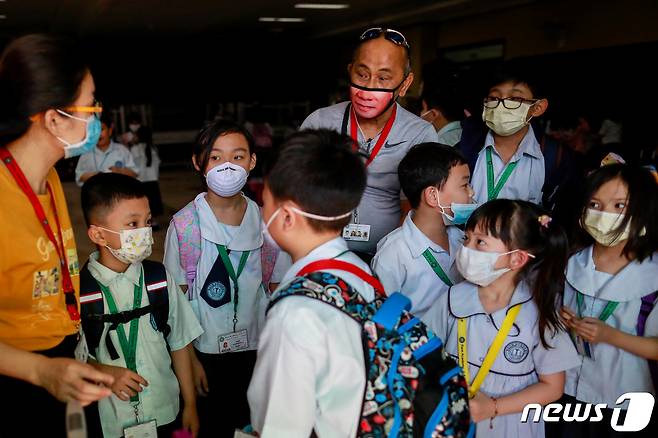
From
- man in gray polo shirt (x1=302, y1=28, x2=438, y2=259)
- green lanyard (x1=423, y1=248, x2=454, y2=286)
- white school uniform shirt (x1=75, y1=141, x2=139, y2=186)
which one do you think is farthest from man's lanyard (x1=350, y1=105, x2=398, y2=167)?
white school uniform shirt (x1=75, y1=141, x2=139, y2=186)

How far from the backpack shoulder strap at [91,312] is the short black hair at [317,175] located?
879 millimetres

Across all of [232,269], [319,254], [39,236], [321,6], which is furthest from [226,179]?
[321,6]

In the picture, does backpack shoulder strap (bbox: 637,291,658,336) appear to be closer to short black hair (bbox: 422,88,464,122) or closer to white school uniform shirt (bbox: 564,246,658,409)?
white school uniform shirt (bbox: 564,246,658,409)

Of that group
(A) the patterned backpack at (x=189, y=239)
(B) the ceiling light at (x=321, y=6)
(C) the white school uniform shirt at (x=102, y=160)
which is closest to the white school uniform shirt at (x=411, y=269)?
(A) the patterned backpack at (x=189, y=239)

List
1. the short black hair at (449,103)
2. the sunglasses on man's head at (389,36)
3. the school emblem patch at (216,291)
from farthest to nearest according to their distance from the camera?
1. the short black hair at (449,103)
2. the sunglasses on man's head at (389,36)
3. the school emblem patch at (216,291)

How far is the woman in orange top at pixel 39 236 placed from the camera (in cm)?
133

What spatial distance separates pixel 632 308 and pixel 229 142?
1.67 m

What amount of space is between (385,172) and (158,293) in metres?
1.05

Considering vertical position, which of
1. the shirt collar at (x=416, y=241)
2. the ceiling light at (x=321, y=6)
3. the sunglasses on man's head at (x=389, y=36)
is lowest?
the shirt collar at (x=416, y=241)

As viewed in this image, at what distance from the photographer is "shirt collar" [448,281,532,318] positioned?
186cm

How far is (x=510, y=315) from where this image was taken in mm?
1841

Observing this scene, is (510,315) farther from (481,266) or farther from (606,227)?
(606,227)

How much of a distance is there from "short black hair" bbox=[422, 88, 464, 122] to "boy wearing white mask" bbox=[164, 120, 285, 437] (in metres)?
1.91

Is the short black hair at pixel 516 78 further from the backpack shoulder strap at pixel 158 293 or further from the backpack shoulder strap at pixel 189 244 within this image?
the backpack shoulder strap at pixel 158 293
